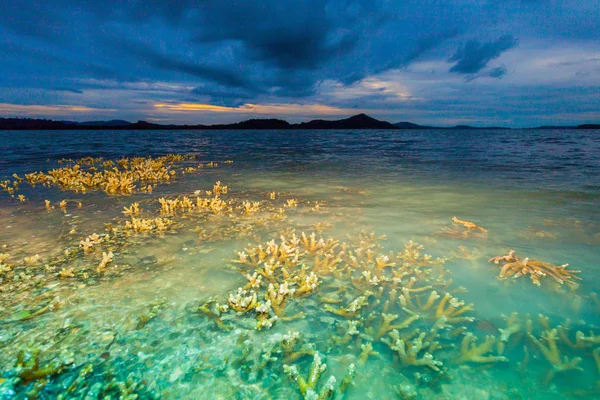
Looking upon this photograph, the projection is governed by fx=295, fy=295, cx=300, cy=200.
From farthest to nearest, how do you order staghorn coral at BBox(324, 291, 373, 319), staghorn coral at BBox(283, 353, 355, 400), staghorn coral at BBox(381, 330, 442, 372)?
staghorn coral at BBox(324, 291, 373, 319), staghorn coral at BBox(381, 330, 442, 372), staghorn coral at BBox(283, 353, 355, 400)

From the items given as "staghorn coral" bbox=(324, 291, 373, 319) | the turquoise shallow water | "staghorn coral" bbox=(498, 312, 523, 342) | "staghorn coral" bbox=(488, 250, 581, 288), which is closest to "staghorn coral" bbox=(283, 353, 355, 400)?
the turquoise shallow water

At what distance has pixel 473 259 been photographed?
22.4 ft

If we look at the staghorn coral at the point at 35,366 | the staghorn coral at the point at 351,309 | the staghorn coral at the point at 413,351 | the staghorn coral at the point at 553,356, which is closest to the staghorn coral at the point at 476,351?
the staghorn coral at the point at 413,351

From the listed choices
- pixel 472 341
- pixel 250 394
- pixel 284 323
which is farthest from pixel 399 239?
pixel 250 394

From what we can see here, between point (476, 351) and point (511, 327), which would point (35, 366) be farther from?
point (511, 327)

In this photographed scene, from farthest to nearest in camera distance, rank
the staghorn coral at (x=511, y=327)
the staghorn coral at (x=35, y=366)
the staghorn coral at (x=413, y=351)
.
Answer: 1. the staghorn coral at (x=511, y=327)
2. the staghorn coral at (x=413, y=351)
3. the staghorn coral at (x=35, y=366)

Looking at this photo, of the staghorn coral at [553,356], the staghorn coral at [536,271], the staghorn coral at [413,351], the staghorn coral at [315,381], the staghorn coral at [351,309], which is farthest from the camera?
the staghorn coral at [536,271]

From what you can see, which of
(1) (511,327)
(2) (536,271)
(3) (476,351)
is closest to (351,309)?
(3) (476,351)

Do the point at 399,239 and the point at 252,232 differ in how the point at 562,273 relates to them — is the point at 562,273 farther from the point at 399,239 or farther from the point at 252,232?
the point at 252,232

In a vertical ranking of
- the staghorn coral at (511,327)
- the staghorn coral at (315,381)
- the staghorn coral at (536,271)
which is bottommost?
the staghorn coral at (315,381)

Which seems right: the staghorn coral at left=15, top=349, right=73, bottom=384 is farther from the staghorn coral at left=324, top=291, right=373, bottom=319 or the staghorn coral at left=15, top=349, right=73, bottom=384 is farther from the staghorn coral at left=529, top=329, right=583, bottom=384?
the staghorn coral at left=529, top=329, right=583, bottom=384

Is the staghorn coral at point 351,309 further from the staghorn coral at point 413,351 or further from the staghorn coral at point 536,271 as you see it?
the staghorn coral at point 536,271

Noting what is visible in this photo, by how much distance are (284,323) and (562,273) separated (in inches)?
229

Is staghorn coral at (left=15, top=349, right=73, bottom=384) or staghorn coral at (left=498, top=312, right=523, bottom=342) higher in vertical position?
staghorn coral at (left=498, top=312, right=523, bottom=342)
